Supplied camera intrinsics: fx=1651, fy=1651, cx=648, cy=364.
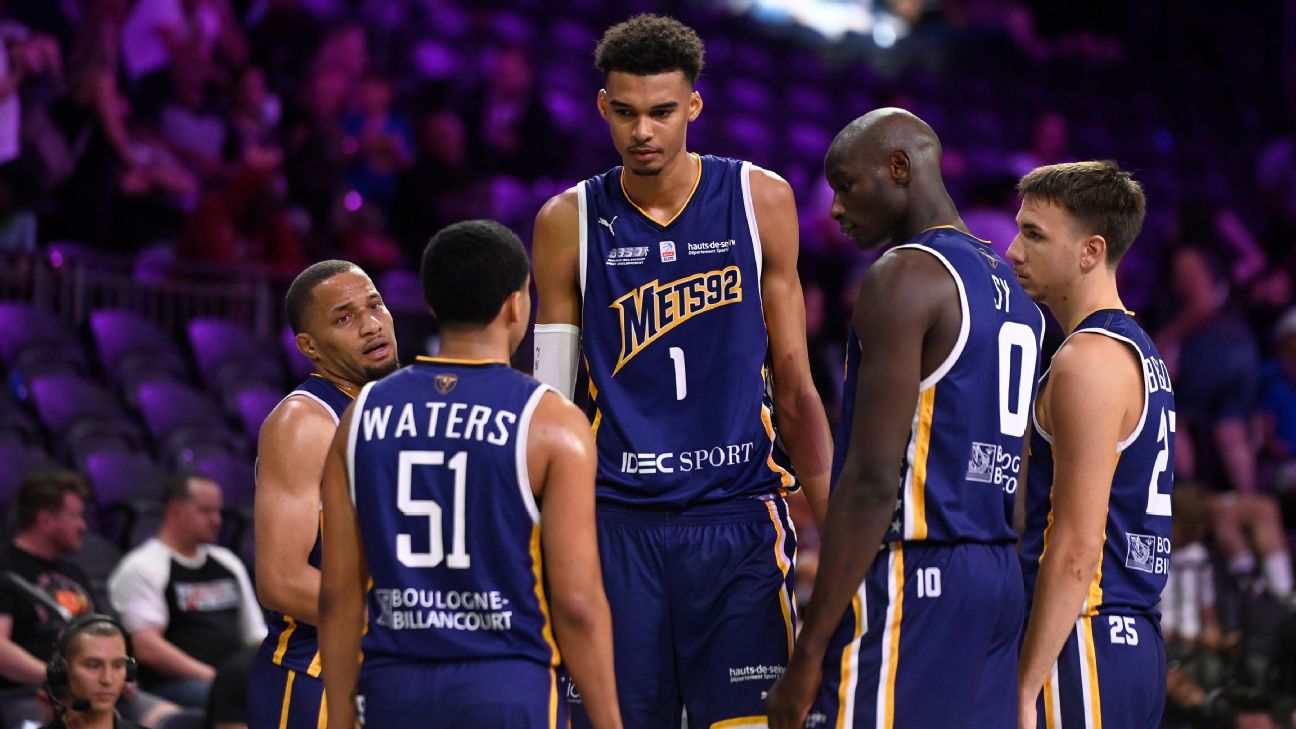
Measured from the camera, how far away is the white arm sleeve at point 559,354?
15.5 ft

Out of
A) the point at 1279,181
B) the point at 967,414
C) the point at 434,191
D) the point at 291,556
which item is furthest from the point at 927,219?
the point at 1279,181

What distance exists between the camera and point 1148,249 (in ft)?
56.1

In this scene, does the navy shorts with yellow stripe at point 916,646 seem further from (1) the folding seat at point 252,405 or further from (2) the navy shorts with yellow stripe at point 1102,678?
(1) the folding seat at point 252,405

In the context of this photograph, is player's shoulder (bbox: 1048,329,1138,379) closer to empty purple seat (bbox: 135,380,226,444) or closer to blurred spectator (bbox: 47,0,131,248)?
empty purple seat (bbox: 135,380,226,444)

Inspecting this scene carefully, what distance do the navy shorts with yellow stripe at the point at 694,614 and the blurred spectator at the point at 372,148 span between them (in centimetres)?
823

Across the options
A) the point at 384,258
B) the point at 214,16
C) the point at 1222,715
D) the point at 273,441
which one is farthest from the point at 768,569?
the point at 214,16

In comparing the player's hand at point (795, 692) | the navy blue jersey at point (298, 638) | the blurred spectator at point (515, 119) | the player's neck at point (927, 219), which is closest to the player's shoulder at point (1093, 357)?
the player's neck at point (927, 219)

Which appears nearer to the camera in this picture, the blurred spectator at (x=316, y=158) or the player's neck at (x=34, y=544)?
the player's neck at (x=34, y=544)

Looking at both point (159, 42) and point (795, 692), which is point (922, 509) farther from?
point (159, 42)

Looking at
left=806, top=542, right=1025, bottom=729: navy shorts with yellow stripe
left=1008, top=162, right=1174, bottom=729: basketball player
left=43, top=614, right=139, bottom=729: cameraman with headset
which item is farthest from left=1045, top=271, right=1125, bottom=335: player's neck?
left=43, top=614, right=139, bottom=729: cameraman with headset

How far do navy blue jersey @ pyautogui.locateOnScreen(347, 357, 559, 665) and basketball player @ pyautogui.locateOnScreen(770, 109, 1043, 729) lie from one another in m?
0.73

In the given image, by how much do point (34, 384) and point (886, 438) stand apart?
718 centimetres

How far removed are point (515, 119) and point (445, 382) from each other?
9789mm

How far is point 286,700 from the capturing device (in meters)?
4.83
